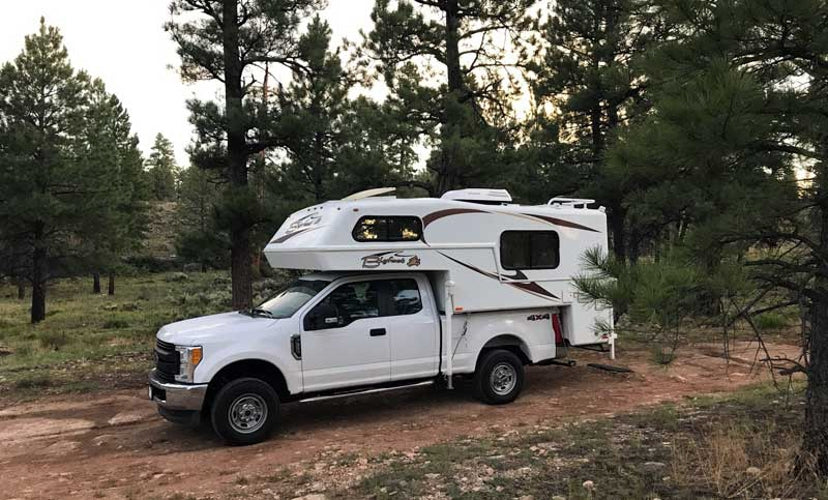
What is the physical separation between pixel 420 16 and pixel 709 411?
11.4 metres

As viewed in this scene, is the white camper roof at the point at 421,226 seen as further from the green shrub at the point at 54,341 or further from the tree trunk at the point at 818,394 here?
Answer: the green shrub at the point at 54,341

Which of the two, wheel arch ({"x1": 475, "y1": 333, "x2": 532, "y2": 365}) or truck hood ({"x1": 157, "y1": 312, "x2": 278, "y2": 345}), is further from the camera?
wheel arch ({"x1": 475, "y1": 333, "x2": 532, "y2": 365})

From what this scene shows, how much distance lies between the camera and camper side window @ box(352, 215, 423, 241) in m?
7.60

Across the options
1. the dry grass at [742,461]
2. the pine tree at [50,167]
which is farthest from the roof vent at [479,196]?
the pine tree at [50,167]

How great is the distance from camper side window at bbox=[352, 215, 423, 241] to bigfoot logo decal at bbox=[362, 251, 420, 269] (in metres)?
0.21

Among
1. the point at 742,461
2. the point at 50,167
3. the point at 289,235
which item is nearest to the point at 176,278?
the point at 50,167

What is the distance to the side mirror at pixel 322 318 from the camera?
7.22 m

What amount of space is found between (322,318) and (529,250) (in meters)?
3.25

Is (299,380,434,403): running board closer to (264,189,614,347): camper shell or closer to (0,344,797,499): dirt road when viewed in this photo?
(0,344,797,499): dirt road

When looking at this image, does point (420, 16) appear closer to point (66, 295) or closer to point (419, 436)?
point (419, 436)

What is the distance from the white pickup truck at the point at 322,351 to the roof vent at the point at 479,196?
1.30 m

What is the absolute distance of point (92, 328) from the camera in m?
20.6

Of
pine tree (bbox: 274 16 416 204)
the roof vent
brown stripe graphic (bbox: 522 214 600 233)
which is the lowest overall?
brown stripe graphic (bbox: 522 214 600 233)

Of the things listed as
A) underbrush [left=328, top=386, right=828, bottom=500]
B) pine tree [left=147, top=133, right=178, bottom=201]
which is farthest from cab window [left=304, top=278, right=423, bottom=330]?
pine tree [left=147, top=133, right=178, bottom=201]
